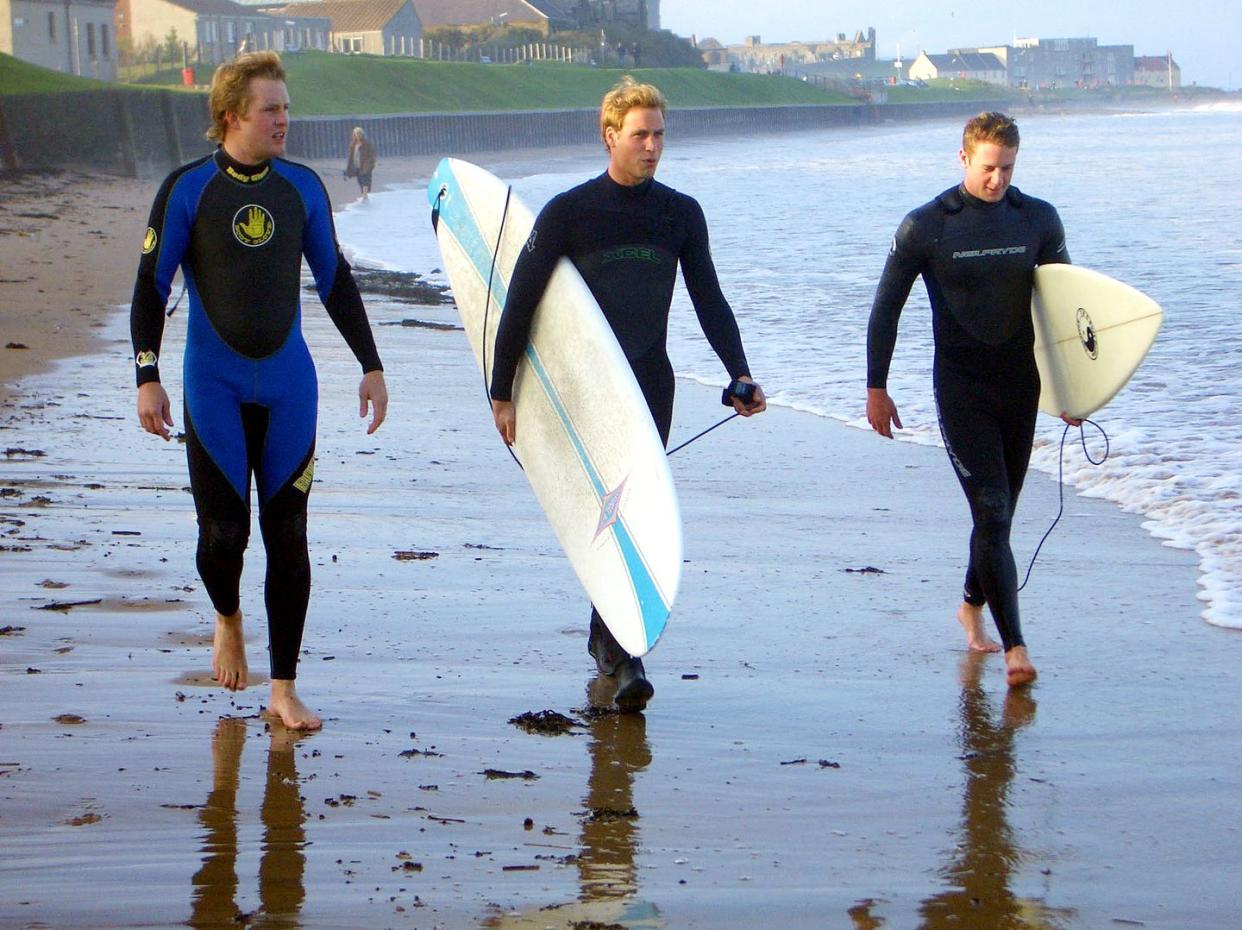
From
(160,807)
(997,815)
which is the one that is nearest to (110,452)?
(160,807)

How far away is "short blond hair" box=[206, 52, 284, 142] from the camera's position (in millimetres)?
3439

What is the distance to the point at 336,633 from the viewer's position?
13.9ft

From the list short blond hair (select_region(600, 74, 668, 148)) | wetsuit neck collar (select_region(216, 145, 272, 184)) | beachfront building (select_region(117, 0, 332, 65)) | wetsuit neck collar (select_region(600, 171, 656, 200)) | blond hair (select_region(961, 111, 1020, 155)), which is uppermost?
beachfront building (select_region(117, 0, 332, 65))

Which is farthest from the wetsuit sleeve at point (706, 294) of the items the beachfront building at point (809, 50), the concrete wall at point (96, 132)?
the beachfront building at point (809, 50)

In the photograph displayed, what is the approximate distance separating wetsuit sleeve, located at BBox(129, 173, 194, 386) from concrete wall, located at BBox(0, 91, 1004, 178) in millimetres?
21886

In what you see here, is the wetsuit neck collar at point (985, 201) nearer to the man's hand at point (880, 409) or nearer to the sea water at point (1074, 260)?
the man's hand at point (880, 409)

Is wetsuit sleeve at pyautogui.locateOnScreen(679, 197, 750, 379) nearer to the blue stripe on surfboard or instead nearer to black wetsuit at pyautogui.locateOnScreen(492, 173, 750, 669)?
black wetsuit at pyautogui.locateOnScreen(492, 173, 750, 669)

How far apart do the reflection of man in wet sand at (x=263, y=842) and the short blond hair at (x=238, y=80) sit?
1.36 meters

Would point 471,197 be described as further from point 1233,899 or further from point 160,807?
point 1233,899

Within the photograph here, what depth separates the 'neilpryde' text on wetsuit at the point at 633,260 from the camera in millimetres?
3943

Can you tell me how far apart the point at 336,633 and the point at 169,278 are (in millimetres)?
1139

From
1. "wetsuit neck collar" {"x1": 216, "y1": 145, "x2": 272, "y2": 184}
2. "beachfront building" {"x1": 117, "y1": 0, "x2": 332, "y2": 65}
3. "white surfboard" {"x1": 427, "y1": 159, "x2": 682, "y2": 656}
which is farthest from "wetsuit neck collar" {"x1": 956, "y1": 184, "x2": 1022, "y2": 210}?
"beachfront building" {"x1": 117, "y1": 0, "x2": 332, "y2": 65}

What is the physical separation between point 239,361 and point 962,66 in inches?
7889

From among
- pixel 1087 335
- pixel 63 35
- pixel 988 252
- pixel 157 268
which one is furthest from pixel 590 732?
pixel 63 35
